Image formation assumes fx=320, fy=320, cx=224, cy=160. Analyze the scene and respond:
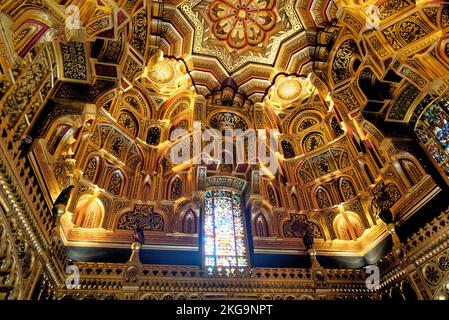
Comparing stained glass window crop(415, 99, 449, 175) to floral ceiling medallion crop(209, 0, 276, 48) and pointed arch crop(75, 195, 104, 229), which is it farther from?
pointed arch crop(75, 195, 104, 229)

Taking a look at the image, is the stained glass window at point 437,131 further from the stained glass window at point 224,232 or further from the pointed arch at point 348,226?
the stained glass window at point 224,232

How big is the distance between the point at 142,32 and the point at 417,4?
814cm

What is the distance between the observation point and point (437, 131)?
9812mm

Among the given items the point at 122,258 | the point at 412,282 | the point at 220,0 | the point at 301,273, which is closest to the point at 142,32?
the point at 220,0

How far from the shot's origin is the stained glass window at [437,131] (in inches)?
372

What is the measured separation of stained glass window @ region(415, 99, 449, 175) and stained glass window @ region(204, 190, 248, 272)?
6.80 m

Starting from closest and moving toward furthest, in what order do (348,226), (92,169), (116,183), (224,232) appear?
(92,169)
(116,183)
(224,232)
(348,226)

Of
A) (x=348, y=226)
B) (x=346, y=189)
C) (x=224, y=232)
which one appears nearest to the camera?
(x=224, y=232)

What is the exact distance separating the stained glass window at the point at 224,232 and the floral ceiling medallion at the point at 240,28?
585cm

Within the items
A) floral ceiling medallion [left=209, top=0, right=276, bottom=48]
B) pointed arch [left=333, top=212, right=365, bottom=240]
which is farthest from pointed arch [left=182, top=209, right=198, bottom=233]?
floral ceiling medallion [left=209, top=0, right=276, bottom=48]

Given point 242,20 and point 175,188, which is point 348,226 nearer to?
point 175,188

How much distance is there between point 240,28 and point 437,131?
28.5 feet

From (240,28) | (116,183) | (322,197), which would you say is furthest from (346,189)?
(116,183)

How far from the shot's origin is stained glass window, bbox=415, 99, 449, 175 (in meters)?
9.44
